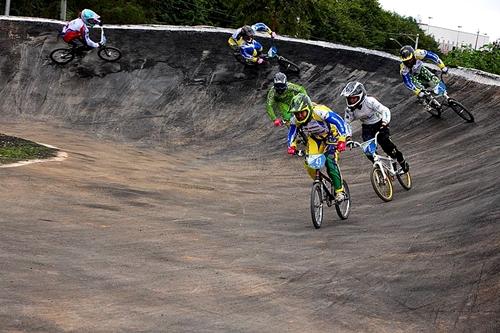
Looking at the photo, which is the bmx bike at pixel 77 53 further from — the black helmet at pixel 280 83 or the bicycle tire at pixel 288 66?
the black helmet at pixel 280 83

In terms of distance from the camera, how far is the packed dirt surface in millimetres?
7984

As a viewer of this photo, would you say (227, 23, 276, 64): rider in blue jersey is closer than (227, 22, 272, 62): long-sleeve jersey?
Yes

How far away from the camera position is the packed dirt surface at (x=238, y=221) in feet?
26.2

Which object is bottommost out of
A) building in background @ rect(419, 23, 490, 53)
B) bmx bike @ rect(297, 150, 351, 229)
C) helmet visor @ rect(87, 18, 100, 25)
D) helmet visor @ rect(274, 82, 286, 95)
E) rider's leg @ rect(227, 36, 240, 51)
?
building in background @ rect(419, 23, 490, 53)

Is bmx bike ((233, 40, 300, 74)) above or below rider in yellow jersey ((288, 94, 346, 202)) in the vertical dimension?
below

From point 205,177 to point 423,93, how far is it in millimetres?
6306

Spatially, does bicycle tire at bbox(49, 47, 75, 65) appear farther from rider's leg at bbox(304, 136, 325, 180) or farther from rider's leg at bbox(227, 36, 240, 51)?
rider's leg at bbox(304, 136, 325, 180)

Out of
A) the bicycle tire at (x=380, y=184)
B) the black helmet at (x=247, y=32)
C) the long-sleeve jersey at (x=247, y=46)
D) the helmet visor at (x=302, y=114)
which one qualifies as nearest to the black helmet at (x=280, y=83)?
the bicycle tire at (x=380, y=184)

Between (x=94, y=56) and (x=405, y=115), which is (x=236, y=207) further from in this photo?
(x=94, y=56)

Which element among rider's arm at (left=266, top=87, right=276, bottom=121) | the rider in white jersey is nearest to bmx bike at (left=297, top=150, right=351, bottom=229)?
the rider in white jersey

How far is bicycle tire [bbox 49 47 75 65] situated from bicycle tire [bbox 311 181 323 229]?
21.6 metres

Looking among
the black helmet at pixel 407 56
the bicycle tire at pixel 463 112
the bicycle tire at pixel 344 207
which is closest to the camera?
the bicycle tire at pixel 344 207

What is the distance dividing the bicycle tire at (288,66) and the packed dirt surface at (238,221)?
647 mm

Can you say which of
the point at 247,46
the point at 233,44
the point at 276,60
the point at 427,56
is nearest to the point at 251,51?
the point at 247,46
